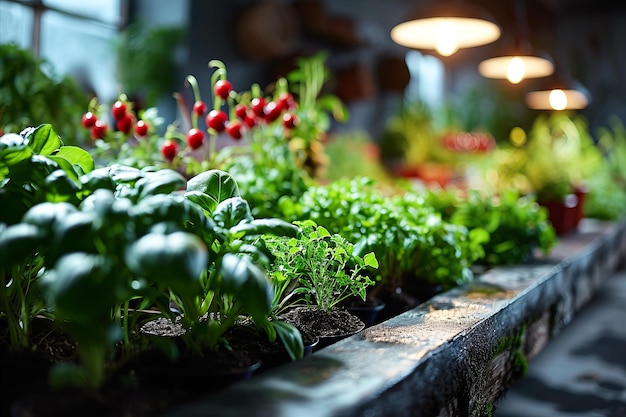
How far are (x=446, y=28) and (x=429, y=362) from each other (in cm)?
187

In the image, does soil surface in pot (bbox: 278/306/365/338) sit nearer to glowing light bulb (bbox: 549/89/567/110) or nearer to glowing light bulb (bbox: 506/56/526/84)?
glowing light bulb (bbox: 506/56/526/84)

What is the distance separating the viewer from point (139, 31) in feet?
12.0

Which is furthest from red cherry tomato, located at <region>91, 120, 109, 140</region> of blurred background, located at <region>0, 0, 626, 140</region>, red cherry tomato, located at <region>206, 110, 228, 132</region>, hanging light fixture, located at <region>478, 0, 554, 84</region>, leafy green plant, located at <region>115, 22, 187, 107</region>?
hanging light fixture, located at <region>478, 0, 554, 84</region>

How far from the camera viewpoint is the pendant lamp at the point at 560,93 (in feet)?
13.3

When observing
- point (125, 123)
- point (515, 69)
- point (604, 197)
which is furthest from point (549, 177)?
point (125, 123)

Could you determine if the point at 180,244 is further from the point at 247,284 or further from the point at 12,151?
the point at 12,151

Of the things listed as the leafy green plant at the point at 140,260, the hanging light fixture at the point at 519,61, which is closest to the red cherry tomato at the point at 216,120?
the leafy green plant at the point at 140,260

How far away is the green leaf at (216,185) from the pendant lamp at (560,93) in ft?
10.7

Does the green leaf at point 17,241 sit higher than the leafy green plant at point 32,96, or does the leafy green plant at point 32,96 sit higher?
the leafy green plant at point 32,96

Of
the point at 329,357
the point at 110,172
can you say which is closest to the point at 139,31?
the point at 110,172

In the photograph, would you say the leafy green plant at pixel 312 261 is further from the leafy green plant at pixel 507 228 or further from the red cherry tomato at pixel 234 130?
the leafy green plant at pixel 507 228

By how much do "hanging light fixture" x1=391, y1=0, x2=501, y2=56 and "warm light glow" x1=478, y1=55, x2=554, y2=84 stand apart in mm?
549

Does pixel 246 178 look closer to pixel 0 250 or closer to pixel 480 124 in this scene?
pixel 0 250

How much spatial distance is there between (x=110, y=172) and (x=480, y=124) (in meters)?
7.03
